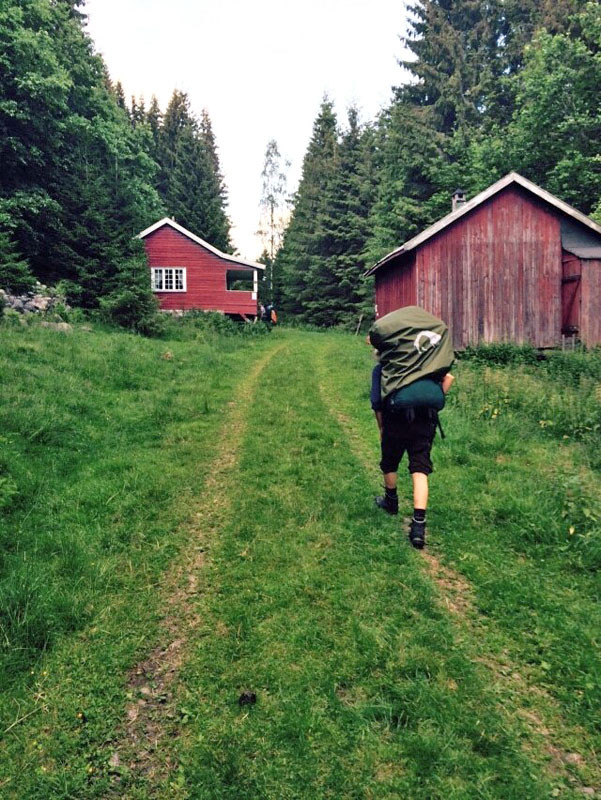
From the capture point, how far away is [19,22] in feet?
71.5

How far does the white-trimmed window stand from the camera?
88.2 feet

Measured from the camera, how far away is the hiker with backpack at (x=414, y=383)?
13.4 feet

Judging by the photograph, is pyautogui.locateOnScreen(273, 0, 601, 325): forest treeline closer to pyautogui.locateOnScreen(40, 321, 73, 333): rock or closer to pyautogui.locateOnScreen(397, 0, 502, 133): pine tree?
pyautogui.locateOnScreen(397, 0, 502, 133): pine tree

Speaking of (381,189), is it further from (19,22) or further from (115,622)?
(115,622)

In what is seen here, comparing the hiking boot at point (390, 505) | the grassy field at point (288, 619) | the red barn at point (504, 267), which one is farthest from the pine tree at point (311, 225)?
the hiking boot at point (390, 505)

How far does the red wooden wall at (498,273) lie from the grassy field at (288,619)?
9941 millimetres

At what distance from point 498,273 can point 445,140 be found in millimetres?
15904

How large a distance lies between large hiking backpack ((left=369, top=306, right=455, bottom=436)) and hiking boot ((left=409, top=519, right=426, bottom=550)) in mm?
958

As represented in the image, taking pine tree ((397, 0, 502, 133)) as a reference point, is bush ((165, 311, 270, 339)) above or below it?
below

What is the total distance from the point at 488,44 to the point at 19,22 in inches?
1132

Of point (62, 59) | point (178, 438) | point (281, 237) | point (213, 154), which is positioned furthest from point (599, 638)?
point (213, 154)

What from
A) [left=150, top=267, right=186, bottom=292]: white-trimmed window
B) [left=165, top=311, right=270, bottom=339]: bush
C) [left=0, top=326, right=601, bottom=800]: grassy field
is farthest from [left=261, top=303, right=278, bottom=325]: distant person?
[left=0, top=326, right=601, bottom=800]: grassy field

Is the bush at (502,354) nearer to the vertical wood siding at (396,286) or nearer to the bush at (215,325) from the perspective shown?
the vertical wood siding at (396,286)

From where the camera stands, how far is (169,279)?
27094 mm
